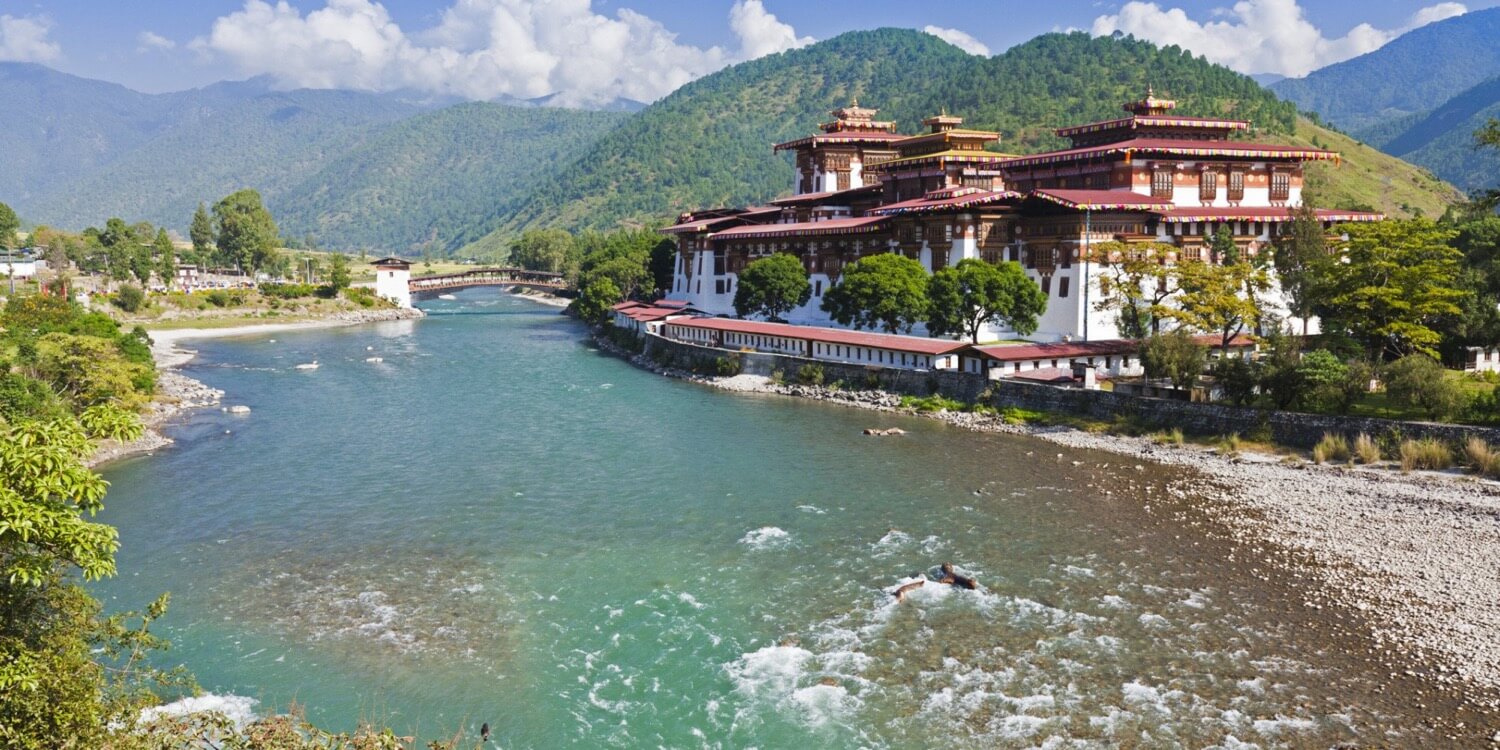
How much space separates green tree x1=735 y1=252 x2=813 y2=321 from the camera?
72812 mm

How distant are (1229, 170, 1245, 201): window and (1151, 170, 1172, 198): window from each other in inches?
187

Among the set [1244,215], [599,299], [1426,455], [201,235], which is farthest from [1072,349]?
[201,235]

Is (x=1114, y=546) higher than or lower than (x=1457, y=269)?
lower

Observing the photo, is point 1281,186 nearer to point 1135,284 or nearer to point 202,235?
point 1135,284

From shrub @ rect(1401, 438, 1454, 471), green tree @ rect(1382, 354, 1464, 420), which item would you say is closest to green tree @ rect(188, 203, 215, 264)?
green tree @ rect(1382, 354, 1464, 420)

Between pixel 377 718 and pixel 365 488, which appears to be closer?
pixel 377 718

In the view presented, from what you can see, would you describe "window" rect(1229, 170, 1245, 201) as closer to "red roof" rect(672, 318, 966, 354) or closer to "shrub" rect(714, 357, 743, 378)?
"red roof" rect(672, 318, 966, 354)

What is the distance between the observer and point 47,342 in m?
45.6

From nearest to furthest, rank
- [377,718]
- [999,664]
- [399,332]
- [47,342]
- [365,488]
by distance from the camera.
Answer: [377,718]
[999,664]
[365,488]
[47,342]
[399,332]

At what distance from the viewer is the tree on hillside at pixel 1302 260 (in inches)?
1991

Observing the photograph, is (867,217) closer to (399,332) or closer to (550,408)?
(550,408)

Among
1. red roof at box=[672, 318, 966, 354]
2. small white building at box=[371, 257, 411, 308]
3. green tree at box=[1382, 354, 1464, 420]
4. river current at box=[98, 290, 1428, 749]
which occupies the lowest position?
river current at box=[98, 290, 1428, 749]

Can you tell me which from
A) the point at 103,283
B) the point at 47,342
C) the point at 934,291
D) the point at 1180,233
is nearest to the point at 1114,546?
the point at 934,291

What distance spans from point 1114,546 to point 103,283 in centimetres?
11062
